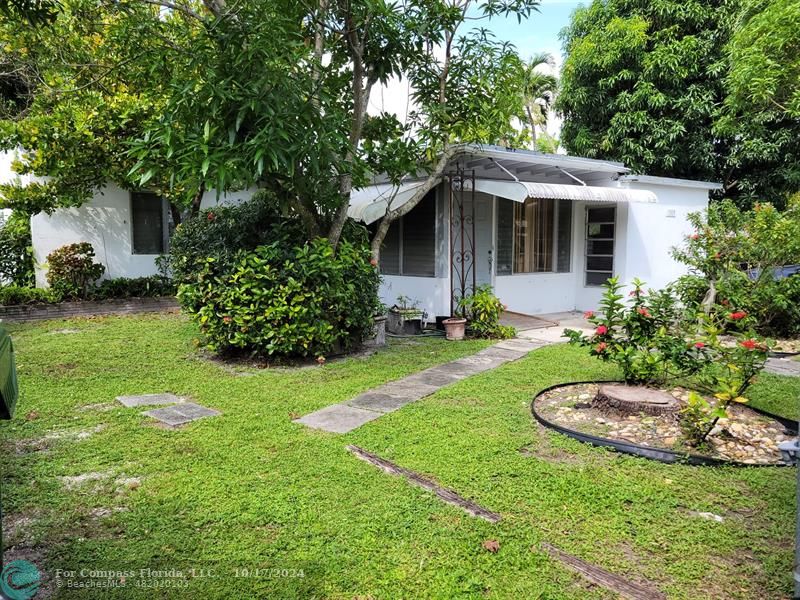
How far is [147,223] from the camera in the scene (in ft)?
45.8

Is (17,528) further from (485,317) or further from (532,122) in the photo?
(532,122)

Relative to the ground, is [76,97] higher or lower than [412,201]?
higher

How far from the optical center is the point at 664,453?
13.9 ft

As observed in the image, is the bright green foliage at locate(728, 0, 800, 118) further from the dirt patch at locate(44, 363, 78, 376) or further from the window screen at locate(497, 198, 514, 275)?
the dirt patch at locate(44, 363, 78, 376)

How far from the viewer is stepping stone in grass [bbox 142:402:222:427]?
5.32 m

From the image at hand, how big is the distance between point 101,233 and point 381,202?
7536mm

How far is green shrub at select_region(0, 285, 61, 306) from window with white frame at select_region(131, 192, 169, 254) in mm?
2339

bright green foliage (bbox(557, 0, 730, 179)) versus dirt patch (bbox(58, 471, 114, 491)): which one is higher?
bright green foliage (bbox(557, 0, 730, 179))

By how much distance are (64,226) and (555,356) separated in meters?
11.4

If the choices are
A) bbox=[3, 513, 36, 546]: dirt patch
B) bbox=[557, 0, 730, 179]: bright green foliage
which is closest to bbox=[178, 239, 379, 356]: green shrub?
bbox=[3, 513, 36, 546]: dirt patch

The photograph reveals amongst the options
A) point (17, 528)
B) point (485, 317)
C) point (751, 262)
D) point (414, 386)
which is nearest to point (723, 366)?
point (414, 386)

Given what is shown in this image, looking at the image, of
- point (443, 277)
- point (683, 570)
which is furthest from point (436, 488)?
point (443, 277)

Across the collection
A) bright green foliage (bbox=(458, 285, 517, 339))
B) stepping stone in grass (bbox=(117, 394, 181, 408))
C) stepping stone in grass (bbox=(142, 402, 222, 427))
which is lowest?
stepping stone in grass (bbox=(142, 402, 222, 427))

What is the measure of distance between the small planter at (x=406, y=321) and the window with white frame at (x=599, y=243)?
4429mm
